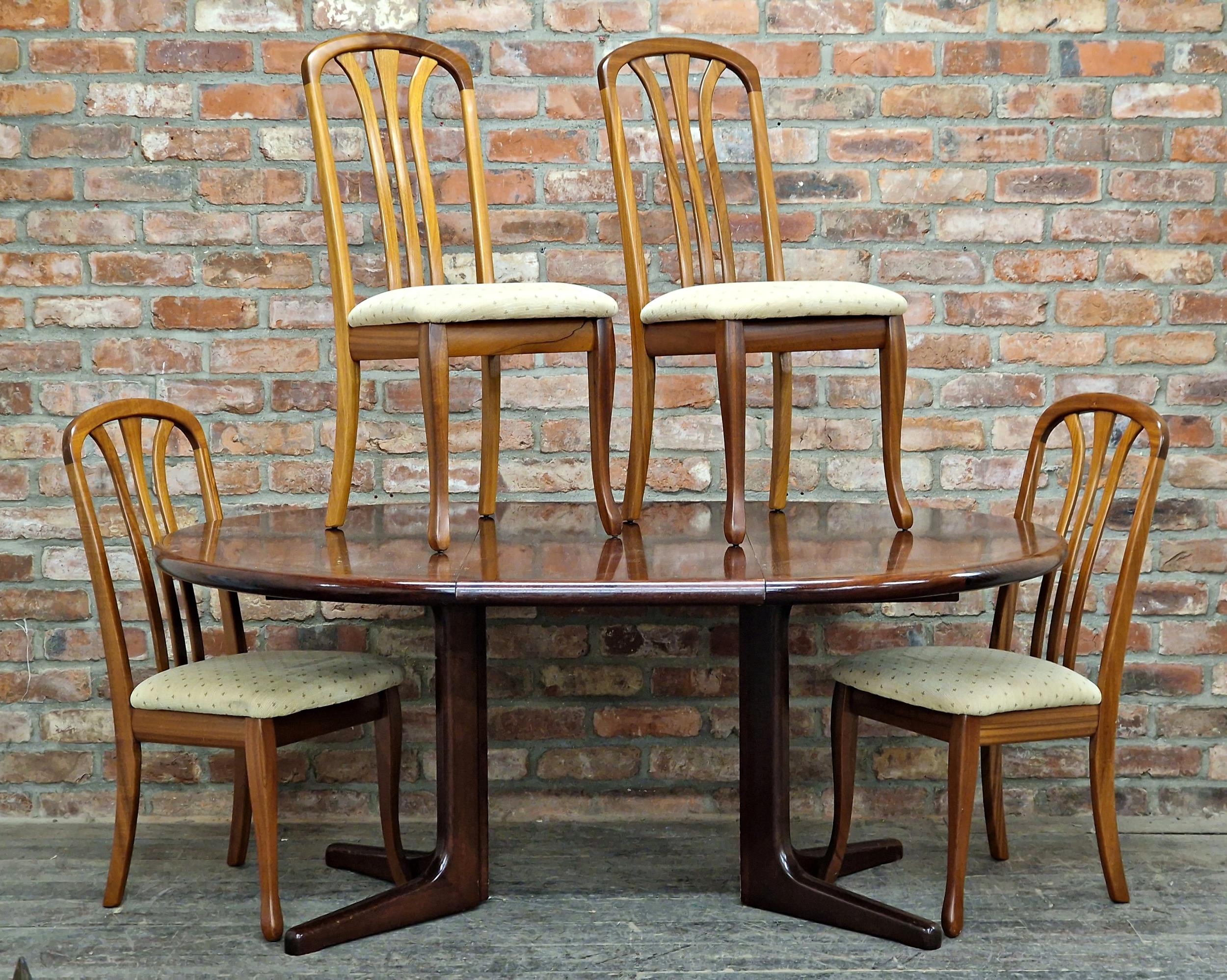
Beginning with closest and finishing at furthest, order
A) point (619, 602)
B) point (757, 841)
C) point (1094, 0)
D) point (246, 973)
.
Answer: point (619, 602) → point (246, 973) → point (757, 841) → point (1094, 0)

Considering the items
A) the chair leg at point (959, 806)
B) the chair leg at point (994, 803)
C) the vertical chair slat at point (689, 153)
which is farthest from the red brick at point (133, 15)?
the chair leg at point (994, 803)

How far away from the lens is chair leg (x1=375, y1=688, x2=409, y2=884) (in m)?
2.22

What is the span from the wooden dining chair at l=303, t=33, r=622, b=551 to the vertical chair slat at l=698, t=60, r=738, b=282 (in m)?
0.42

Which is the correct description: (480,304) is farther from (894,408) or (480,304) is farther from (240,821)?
(240,821)

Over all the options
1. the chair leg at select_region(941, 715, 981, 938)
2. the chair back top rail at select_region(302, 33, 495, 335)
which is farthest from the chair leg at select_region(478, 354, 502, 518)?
the chair leg at select_region(941, 715, 981, 938)

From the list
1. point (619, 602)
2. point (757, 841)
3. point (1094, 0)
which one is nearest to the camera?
point (619, 602)

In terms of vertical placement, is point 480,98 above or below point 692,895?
above

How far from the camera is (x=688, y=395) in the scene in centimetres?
268

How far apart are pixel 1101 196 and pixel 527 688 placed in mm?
1631

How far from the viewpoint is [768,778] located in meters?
2.11

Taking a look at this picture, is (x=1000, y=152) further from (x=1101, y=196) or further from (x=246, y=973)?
(x=246, y=973)

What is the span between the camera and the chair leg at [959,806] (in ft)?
6.51

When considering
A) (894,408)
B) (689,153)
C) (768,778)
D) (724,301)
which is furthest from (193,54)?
(768,778)

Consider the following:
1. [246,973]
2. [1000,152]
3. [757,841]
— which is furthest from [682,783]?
[1000,152]
